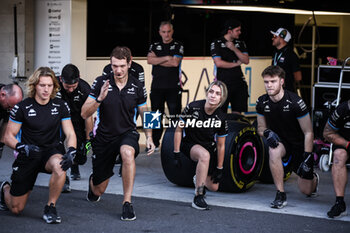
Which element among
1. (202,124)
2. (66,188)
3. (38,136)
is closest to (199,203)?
(202,124)

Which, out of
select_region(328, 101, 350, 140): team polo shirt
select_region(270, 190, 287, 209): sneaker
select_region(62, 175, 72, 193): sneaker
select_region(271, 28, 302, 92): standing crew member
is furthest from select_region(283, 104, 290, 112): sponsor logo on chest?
select_region(271, 28, 302, 92): standing crew member

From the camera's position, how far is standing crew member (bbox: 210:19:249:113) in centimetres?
1190

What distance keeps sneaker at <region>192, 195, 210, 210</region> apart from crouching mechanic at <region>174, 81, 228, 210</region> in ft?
0.40

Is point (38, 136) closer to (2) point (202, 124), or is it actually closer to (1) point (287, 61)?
(2) point (202, 124)

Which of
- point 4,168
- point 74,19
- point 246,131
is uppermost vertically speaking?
point 74,19

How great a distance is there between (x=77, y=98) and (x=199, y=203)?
2326 millimetres

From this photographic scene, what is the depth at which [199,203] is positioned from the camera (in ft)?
26.5

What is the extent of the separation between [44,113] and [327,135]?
3102 millimetres

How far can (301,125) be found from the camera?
27.6ft

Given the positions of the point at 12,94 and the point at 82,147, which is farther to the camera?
the point at 82,147

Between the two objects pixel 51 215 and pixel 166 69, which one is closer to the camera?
pixel 51 215

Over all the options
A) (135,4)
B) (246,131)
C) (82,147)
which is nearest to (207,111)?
(246,131)

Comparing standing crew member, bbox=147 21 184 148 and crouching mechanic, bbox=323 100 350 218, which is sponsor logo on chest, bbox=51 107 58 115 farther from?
standing crew member, bbox=147 21 184 148

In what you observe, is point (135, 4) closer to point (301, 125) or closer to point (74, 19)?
point (74, 19)
